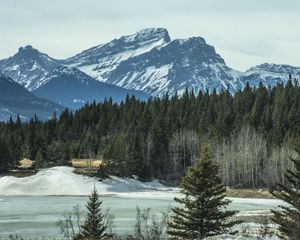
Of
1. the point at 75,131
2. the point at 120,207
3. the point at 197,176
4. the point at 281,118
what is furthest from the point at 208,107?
the point at 197,176

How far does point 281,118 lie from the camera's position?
13525 centimetres

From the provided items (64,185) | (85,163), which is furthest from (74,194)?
(85,163)

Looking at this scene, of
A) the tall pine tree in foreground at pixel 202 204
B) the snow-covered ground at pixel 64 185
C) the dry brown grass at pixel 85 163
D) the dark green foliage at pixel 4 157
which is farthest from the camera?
the dry brown grass at pixel 85 163

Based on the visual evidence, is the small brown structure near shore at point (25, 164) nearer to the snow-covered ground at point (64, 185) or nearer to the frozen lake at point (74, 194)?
the snow-covered ground at point (64, 185)

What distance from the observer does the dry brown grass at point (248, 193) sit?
9693cm

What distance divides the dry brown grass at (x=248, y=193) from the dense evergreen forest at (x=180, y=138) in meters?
5.83

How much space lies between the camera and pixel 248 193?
3890 inches

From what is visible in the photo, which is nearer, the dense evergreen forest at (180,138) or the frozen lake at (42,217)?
the frozen lake at (42,217)

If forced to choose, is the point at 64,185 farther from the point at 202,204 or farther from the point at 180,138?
the point at 202,204

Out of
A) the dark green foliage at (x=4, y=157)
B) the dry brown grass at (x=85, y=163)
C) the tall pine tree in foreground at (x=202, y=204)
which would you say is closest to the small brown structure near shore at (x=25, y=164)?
the dark green foliage at (x=4, y=157)

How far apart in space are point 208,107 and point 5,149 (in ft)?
184

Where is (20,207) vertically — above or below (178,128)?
below

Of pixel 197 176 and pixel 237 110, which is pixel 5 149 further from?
pixel 197 176

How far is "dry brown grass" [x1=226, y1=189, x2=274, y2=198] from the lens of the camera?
96931mm
